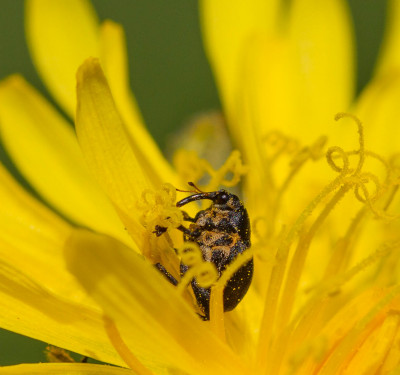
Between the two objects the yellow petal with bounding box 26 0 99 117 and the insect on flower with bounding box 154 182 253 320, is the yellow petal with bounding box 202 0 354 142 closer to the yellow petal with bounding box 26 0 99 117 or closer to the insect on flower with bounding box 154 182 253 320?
the yellow petal with bounding box 26 0 99 117

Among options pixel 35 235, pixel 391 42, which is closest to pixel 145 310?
pixel 35 235

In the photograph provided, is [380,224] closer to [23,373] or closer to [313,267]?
[313,267]

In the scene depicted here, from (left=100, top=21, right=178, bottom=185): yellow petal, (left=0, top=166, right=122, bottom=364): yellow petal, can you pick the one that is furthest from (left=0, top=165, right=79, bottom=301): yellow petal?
(left=100, top=21, right=178, bottom=185): yellow petal

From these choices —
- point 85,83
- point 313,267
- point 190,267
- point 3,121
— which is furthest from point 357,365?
point 3,121

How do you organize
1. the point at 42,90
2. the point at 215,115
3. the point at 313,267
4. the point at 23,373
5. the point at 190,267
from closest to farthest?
the point at 23,373
the point at 190,267
the point at 313,267
the point at 215,115
the point at 42,90

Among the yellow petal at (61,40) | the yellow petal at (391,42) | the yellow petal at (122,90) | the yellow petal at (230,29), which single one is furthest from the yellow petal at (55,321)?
the yellow petal at (391,42)

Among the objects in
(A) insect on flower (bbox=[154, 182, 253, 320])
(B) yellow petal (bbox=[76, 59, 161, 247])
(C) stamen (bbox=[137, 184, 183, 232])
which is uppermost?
(B) yellow petal (bbox=[76, 59, 161, 247])
